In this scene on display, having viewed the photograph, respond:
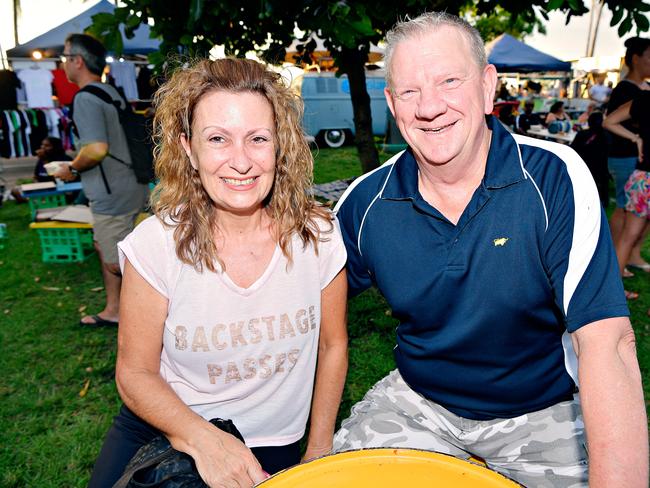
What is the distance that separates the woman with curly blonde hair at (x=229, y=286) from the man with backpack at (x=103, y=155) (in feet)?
8.00

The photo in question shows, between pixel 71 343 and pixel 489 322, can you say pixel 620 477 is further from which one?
pixel 71 343

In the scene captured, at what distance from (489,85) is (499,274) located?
710mm

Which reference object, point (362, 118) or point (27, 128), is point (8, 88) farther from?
point (362, 118)

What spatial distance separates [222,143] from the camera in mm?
1780

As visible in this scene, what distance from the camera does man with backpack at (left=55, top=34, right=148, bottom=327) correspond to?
4055 millimetres

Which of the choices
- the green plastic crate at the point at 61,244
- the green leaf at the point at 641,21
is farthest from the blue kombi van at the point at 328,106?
the green leaf at the point at 641,21

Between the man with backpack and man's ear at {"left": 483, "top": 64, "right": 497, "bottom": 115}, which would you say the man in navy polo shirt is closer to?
man's ear at {"left": 483, "top": 64, "right": 497, "bottom": 115}

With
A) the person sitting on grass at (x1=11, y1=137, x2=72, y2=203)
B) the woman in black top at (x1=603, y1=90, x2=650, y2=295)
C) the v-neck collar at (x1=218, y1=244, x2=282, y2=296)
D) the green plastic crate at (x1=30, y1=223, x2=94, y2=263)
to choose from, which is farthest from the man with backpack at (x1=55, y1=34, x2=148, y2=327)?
the person sitting on grass at (x1=11, y1=137, x2=72, y2=203)

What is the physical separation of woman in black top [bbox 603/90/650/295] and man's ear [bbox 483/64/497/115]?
317cm

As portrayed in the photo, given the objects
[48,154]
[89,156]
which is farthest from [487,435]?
[48,154]

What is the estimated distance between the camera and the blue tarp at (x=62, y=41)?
12.6m

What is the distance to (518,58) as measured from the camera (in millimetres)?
17109

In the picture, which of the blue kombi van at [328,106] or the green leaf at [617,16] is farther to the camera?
the blue kombi van at [328,106]

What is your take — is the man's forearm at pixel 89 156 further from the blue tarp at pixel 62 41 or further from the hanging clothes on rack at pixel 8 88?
the hanging clothes on rack at pixel 8 88
